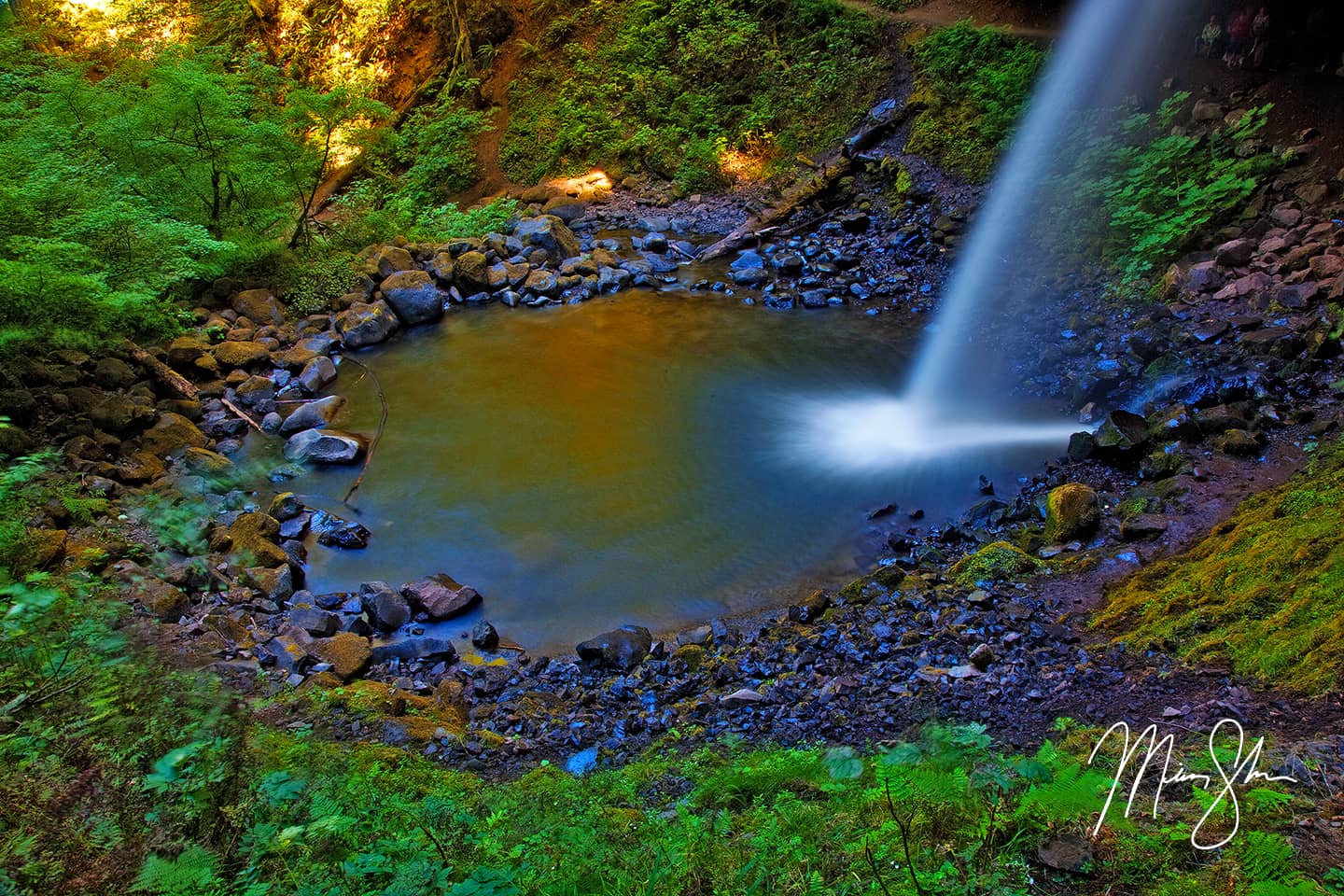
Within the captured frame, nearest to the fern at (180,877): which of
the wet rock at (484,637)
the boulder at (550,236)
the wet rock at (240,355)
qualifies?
the wet rock at (484,637)

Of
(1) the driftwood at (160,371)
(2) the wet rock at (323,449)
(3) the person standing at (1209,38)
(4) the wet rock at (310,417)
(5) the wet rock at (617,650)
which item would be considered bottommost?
(5) the wet rock at (617,650)

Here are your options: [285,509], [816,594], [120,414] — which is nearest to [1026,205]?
[816,594]

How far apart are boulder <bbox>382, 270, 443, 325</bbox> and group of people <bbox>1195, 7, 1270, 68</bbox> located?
40.9ft

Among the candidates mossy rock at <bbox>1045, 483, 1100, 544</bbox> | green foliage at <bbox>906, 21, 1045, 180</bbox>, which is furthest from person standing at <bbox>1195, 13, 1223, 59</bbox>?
mossy rock at <bbox>1045, 483, 1100, 544</bbox>

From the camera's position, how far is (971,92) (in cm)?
1427

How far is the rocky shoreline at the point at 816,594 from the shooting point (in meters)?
4.87

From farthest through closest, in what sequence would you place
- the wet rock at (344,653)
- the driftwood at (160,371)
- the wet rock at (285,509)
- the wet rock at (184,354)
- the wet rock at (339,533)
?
the wet rock at (184,354), the driftwood at (160,371), the wet rock at (285,509), the wet rock at (339,533), the wet rock at (344,653)

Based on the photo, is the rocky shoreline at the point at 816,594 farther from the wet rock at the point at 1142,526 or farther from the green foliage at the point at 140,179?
the green foliage at the point at 140,179

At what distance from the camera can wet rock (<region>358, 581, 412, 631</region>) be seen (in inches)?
267

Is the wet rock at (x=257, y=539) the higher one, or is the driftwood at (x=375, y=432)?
the driftwood at (x=375, y=432)

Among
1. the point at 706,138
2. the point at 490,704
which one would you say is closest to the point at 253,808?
the point at 490,704

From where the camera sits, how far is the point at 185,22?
73.3 feet

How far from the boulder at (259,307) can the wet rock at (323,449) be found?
3819 millimetres

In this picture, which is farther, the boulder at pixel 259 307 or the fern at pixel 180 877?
the boulder at pixel 259 307
